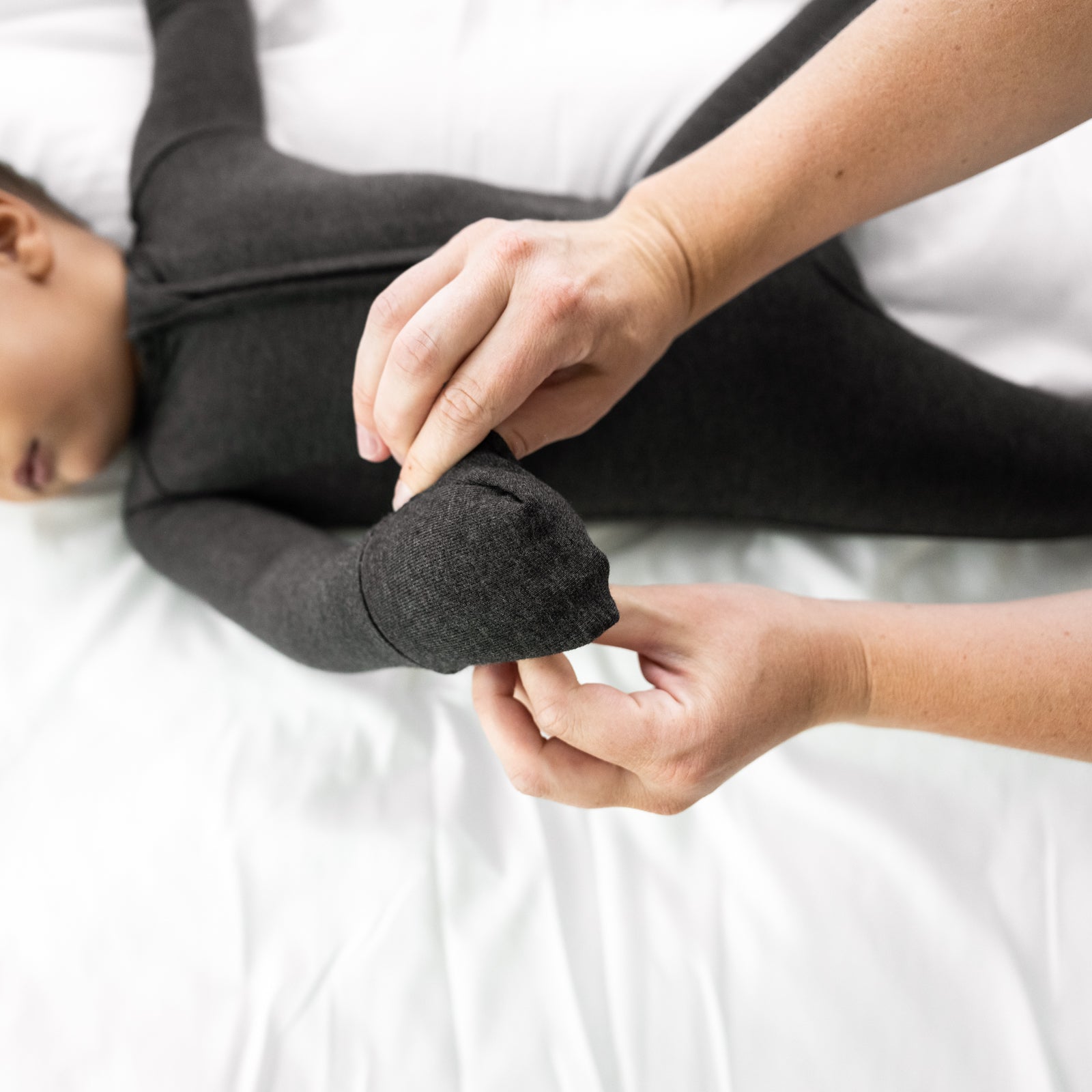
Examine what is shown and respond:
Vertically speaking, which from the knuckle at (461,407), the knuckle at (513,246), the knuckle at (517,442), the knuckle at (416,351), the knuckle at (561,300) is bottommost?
the knuckle at (517,442)

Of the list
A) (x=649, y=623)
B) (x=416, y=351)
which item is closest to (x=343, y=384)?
(x=416, y=351)

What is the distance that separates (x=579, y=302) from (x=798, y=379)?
1.09 ft

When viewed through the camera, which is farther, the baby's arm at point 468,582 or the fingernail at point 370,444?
the fingernail at point 370,444

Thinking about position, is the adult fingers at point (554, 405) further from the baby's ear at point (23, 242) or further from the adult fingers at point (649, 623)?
the baby's ear at point (23, 242)

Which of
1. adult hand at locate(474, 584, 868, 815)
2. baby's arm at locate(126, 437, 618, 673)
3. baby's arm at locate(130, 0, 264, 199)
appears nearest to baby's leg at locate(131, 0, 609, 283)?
baby's arm at locate(130, 0, 264, 199)

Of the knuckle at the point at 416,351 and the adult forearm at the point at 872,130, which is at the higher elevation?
the adult forearm at the point at 872,130

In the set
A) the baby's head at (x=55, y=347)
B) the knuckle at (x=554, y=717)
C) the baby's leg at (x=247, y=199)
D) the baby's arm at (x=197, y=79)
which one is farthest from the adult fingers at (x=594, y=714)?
the baby's arm at (x=197, y=79)

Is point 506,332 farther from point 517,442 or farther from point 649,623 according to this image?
point 649,623

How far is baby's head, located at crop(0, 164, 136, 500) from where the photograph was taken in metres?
0.83

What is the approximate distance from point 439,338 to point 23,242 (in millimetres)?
559

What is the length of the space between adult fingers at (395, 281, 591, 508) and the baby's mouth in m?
0.52

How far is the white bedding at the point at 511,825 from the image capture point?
0.74m

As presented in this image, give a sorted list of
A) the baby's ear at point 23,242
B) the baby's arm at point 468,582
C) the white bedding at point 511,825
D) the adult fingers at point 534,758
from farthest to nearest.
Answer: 1. the baby's ear at point 23,242
2. the white bedding at point 511,825
3. the adult fingers at point 534,758
4. the baby's arm at point 468,582

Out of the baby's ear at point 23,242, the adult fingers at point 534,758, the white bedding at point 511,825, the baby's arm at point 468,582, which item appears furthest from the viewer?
the baby's ear at point 23,242
